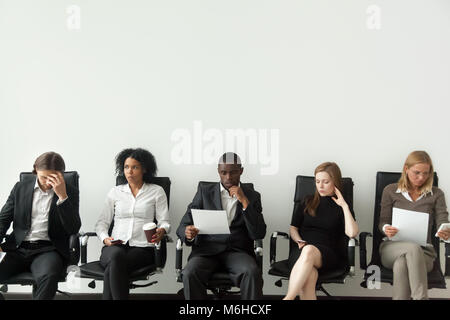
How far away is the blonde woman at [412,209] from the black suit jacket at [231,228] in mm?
844

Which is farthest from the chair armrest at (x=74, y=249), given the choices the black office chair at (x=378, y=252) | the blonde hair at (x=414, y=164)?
the blonde hair at (x=414, y=164)

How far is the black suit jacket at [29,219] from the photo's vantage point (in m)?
2.78

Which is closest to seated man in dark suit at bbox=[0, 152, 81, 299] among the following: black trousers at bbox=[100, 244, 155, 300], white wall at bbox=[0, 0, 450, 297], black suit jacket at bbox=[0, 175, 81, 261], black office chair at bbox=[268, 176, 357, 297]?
black suit jacket at bbox=[0, 175, 81, 261]

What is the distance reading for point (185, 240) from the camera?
2.77 m

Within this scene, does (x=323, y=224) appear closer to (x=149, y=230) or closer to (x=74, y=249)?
(x=149, y=230)

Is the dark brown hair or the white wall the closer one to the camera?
the dark brown hair

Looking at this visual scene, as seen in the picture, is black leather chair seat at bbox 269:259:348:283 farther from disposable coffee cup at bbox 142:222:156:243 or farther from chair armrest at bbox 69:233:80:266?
chair armrest at bbox 69:233:80:266

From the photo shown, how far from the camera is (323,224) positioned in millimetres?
2834

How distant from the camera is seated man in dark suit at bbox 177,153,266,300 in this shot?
254 cm

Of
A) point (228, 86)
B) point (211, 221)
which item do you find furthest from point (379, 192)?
point (228, 86)

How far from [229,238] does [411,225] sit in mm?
1194

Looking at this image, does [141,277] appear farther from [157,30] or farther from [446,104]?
[446,104]

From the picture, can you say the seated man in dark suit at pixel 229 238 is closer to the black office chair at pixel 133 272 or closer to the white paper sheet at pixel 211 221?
the white paper sheet at pixel 211 221
